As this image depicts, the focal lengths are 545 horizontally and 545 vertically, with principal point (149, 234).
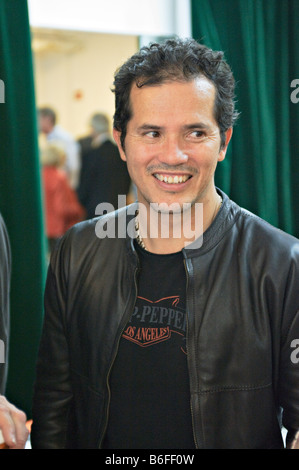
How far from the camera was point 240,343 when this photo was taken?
1338 millimetres

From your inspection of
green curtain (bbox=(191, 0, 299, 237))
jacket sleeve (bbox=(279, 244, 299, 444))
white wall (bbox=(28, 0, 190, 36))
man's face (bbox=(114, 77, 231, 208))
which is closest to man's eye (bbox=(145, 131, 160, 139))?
man's face (bbox=(114, 77, 231, 208))

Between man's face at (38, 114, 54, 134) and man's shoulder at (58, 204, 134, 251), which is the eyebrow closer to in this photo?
man's shoulder at (58, 204, 134, 251)

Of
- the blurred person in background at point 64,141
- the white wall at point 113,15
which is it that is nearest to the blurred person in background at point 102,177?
the blurred person in background at point 64,141

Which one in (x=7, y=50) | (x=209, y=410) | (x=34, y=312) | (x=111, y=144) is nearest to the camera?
(x=209, y=410)

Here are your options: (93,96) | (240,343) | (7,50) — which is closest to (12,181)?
(7,50)

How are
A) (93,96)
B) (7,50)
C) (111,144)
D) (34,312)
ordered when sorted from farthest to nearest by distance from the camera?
(93,96), (111,144), (34,312), (7,50)

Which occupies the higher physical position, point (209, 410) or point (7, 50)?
point (7, 50)

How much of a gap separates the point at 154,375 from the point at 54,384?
1.04 feet

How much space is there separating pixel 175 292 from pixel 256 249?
23 cm

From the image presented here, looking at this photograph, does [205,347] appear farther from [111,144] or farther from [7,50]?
[111,144]

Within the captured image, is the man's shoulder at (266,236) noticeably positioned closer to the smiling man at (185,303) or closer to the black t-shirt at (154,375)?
the smiling man at (185,303)

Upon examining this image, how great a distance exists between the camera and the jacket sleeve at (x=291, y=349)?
4.27ft

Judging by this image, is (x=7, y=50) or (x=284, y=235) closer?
(x=284, y=235)

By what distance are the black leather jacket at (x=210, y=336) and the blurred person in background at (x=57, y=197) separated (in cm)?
330
